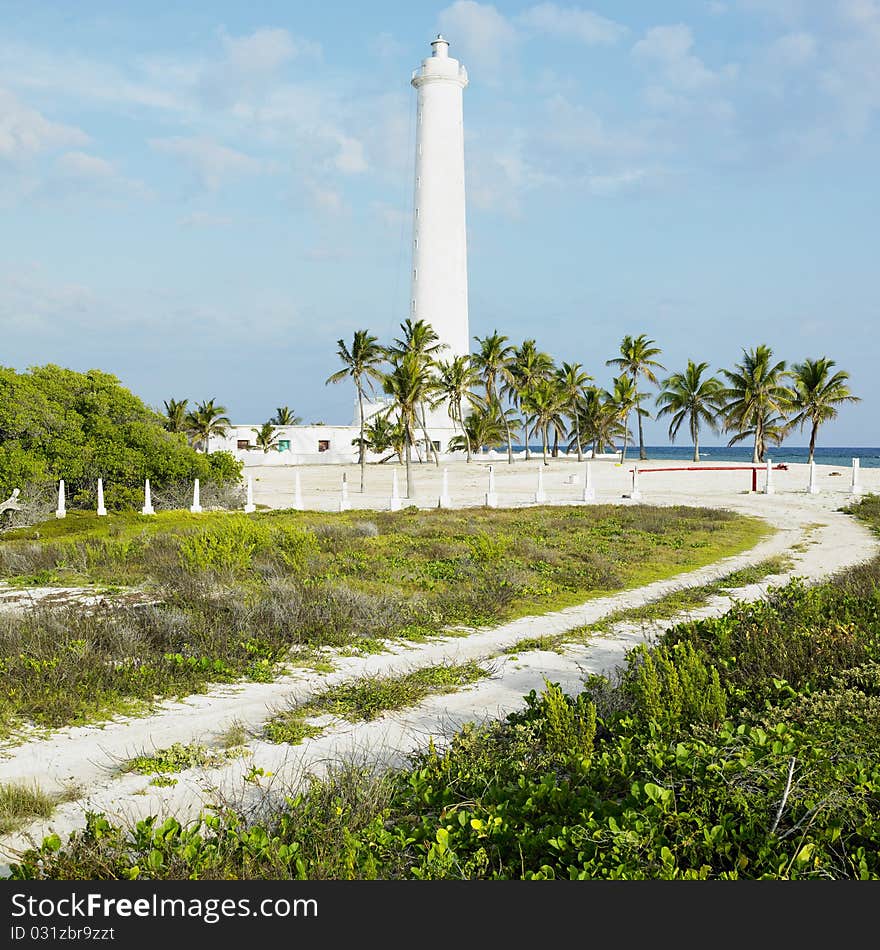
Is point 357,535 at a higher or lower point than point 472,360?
lower

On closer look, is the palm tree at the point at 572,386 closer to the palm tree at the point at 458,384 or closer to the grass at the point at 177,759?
the palm tree at the point at 458,384

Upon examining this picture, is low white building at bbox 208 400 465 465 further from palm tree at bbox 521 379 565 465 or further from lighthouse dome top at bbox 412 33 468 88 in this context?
lighthouse dome top at bbox 412 33 468 88

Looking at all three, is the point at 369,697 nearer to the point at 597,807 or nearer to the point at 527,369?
the point at 597,807

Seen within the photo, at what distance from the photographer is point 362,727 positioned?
255 inches

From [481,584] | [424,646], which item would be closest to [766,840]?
[424,646]

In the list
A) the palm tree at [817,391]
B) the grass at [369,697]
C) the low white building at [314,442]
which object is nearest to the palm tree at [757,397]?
the palm tree at [817,391]

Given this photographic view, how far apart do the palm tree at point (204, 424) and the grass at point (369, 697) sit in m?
62.4

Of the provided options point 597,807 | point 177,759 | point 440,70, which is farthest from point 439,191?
point 597,807

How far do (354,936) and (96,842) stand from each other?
1.92 m

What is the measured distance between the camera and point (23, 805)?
190 inches

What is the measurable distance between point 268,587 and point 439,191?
60.4 metres

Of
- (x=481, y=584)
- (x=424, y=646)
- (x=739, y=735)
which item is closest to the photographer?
(x=739, y=735)

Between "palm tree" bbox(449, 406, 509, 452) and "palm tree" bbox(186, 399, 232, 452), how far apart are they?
20.6 metres

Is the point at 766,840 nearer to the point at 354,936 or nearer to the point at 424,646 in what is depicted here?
the point at 354,936
